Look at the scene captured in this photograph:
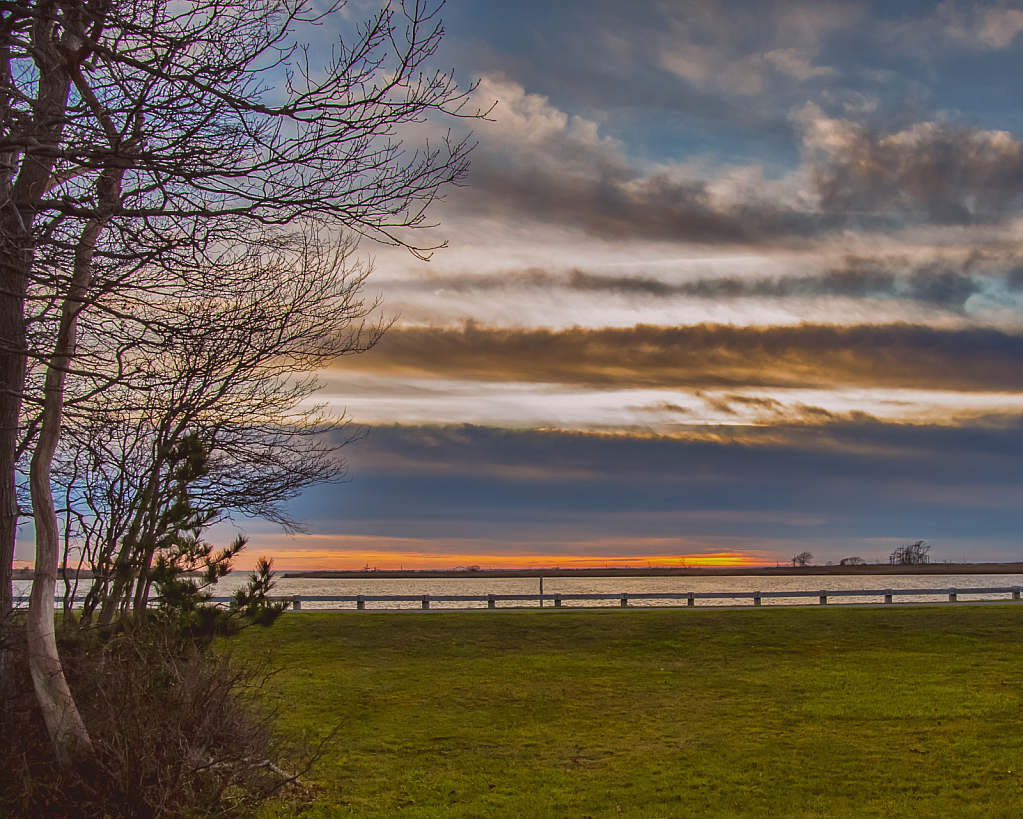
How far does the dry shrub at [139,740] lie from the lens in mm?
6996

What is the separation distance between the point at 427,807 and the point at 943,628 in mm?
21969

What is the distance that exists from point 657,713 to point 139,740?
34.5ft

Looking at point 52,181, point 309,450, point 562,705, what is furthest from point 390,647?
point 52,181

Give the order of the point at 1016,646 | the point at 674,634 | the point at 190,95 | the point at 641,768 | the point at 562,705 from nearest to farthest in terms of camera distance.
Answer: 1. the point at 190,95
2. the point at 641,768
3. the point at 562,705
4. the point at 1016,646
5. the point at 674,634

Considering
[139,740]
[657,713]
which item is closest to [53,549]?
[139,740]

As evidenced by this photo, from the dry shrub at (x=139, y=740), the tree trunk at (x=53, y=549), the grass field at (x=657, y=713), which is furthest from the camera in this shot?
the grass field at (x=657, y=713)

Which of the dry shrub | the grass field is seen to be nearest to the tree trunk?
the dry shrub

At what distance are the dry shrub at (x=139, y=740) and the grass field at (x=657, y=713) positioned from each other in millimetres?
1113

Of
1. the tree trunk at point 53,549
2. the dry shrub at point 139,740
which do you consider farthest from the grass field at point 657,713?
the tree trunk at point 53,549

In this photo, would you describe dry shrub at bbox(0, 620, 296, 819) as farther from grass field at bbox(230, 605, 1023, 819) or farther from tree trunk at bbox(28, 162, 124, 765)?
Answer: grass field at bbox(230, 605, 1023, 819)

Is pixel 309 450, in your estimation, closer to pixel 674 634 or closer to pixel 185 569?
pixel 185 569

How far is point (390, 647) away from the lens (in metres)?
22.3

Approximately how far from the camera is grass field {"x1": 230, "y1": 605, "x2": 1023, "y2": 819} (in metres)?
9.96

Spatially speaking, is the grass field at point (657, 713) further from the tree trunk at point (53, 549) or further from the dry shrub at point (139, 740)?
the tree trunk at point (53, 549)
